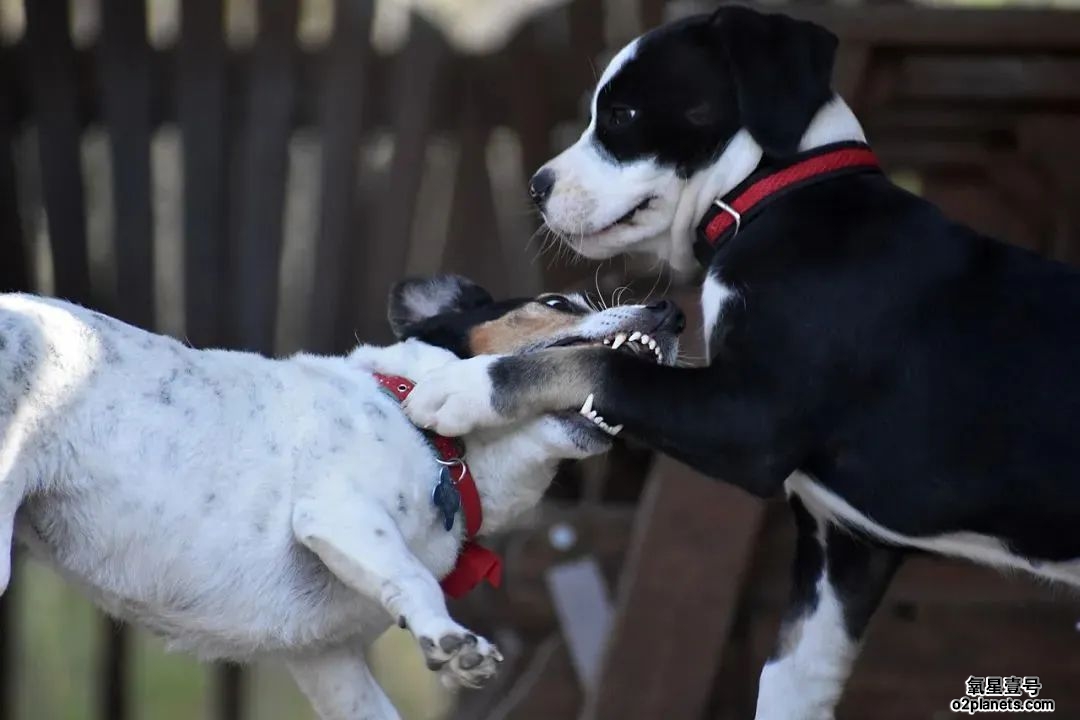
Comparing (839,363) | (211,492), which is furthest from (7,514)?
(839,363)

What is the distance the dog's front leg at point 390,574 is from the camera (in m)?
2.86

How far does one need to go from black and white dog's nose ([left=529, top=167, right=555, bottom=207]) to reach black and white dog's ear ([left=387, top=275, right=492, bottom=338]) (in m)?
0.26

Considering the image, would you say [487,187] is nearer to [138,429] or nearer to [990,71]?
[990,71]

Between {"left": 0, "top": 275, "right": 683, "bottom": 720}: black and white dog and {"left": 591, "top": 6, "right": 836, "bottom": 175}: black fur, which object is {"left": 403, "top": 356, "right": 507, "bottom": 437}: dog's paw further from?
{"left": 591, "top": 6, "right": 836, "bottom": 175}: black fur

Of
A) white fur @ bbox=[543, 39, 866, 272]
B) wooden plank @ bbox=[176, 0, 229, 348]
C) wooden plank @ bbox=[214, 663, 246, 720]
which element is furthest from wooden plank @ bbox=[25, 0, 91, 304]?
white fur @ bbox=[543, 39, 866, 272]

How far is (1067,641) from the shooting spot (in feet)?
15.5

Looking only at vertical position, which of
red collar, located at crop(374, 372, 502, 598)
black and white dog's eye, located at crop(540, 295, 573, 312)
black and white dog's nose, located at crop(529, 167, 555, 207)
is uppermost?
black and white dog's nose, located at crop(529, 167, 555, 207)

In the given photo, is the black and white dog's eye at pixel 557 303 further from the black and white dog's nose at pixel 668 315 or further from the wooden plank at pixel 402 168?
the wooden plank at pixel 402 168

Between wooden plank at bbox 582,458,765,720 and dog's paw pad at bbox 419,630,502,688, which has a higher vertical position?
dog's paw pad at bbox 419,630,502,688

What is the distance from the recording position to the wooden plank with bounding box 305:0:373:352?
5070 mm

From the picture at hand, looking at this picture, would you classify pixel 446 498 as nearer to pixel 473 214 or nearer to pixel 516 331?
pixel 516 331

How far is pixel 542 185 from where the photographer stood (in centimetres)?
367

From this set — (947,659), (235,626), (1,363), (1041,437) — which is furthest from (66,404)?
(947,659)

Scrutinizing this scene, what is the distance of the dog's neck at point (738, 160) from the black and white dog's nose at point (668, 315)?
0.63 ft
